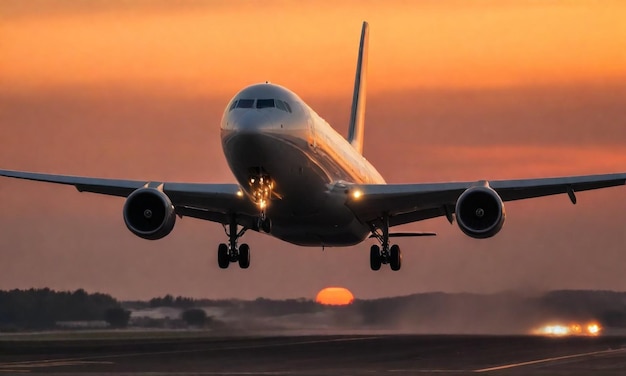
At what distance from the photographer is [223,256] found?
58719 millimetres

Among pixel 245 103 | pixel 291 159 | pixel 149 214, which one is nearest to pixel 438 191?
pixel 291 159

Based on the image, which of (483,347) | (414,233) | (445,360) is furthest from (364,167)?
(445,360)

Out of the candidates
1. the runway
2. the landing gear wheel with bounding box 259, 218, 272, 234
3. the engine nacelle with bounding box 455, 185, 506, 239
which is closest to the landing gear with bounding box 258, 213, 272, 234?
the landing gear wheel with bounding box 259, 218, 272, 234

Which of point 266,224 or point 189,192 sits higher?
point 189,192

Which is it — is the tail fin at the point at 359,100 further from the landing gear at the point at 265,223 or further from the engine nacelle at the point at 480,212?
the landing gear at the point at 265,223

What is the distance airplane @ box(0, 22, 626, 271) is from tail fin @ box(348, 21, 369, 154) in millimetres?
24223

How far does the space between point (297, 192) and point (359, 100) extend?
41038 millimetres

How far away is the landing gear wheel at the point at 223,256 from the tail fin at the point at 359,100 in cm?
2464

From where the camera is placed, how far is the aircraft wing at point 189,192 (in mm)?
54031

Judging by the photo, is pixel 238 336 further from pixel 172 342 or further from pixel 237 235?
pixel 237 235

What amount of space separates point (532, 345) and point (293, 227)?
14147 millimetres

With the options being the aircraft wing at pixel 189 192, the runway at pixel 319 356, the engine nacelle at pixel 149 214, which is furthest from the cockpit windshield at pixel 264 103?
the runway at pixel 319 356

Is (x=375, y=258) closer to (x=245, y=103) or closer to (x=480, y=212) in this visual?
(x=480, y=212)

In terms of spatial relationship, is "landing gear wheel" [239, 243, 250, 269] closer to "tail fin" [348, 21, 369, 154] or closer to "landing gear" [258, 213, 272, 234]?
"landing gear" [258, 213, 272, 234]
